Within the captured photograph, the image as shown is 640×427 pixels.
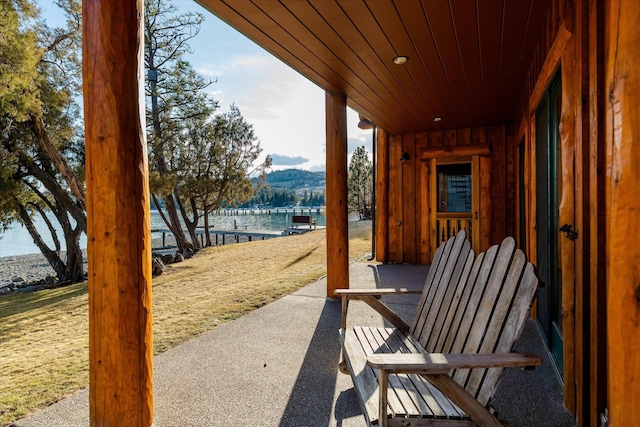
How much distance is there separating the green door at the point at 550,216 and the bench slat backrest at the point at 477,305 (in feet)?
2.84

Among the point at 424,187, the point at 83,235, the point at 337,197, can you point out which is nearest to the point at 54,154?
the point at 337,197

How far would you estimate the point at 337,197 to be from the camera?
4.07m

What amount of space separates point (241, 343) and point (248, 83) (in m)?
12.8

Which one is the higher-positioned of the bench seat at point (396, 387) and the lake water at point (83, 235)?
the bench seat at point (396, 387)

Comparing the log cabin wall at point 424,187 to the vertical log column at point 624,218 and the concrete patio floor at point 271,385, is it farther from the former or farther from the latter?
the vertical log column at point 624,218

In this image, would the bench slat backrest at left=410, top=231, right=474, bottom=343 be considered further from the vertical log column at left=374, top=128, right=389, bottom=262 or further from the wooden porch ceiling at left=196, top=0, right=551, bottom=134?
the vertical log column at left=374, top=128, right=389, bottom=262

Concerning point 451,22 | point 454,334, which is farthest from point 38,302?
point 451,22

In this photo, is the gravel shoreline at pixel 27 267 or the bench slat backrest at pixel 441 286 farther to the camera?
the gravel shoreline at pixel 27 267

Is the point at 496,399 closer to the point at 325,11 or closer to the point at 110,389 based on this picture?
the point at 110,389

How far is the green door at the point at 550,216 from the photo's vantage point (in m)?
2.38

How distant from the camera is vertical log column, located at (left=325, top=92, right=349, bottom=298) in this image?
404 centimetres

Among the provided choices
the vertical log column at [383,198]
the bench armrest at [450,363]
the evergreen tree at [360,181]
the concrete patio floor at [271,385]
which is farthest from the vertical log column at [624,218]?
the evergreen tree at [360,181]

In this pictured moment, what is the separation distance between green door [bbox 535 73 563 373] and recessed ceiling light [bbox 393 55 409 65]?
117 cm

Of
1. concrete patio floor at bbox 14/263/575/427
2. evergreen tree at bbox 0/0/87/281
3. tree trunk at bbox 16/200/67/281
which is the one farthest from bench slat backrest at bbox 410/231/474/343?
tree trunk at bbox 16/200/67/281
